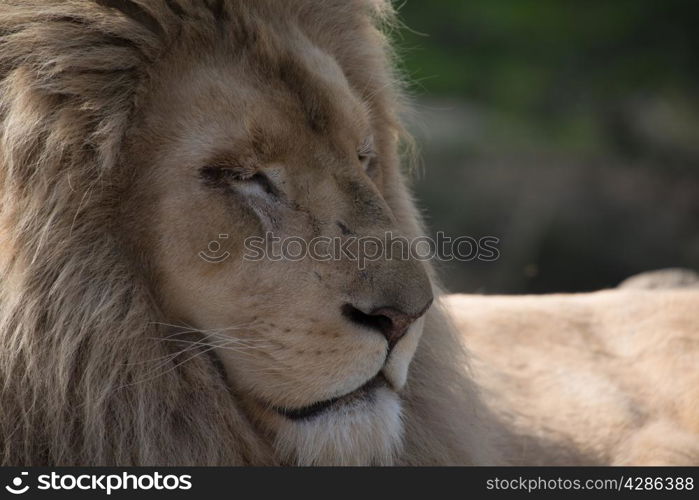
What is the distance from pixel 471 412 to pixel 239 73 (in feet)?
3.94

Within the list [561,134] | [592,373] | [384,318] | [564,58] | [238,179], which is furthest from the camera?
[564,58]

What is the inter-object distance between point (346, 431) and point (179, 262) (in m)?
0.55

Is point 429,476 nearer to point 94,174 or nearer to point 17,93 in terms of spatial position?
point 94,174

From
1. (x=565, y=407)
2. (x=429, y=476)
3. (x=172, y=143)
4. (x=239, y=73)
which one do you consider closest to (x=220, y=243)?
(x=172, y=143)

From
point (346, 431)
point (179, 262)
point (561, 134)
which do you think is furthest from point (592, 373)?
point (561, 134)

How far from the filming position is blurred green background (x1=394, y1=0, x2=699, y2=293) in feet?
33.5

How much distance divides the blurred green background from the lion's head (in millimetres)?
7241

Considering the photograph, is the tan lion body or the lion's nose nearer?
the lion's nose
